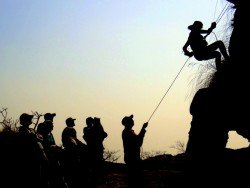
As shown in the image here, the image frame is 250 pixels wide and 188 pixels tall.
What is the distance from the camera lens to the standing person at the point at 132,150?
300 inches

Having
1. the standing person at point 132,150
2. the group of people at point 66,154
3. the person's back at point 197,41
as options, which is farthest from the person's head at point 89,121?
the person's back at point 197,41

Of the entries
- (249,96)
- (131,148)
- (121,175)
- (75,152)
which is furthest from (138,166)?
(121,175)

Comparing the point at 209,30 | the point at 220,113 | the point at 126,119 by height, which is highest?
the point at 209,30

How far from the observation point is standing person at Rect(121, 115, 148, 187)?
7.63 metres

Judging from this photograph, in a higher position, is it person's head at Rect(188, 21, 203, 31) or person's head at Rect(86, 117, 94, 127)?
person's head at Rect(188, 21, 203, 31)

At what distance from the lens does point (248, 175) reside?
735 cm

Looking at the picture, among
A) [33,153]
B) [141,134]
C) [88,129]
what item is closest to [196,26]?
[141,134]

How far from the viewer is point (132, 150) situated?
7777 millimetres

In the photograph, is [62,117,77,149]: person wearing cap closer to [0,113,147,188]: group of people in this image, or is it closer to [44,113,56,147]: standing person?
[0,113,147,188]: group of people

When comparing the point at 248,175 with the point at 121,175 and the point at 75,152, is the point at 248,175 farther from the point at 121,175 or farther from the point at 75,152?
the point at 121,175

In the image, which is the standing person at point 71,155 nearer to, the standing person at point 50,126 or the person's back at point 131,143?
the standing person at point 50,126

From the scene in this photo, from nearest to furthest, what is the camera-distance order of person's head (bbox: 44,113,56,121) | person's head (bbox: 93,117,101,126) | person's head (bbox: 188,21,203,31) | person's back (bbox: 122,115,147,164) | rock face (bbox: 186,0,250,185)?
rock face (bbox: 186,0,250,185), person's back (bbox: 122,115,147,164), person's head (bbox: 188,21,203,31), person's head (bbox: 44,113,56,121), person's head (bbox: 93,117,101,126)

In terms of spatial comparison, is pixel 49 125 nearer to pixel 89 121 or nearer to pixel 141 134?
pixel 89 121

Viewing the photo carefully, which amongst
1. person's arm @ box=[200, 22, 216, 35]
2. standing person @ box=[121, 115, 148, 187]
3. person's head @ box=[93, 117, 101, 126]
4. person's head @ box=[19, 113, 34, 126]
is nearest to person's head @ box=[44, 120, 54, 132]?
person's head @ box=[19, 113, 34, 126]
